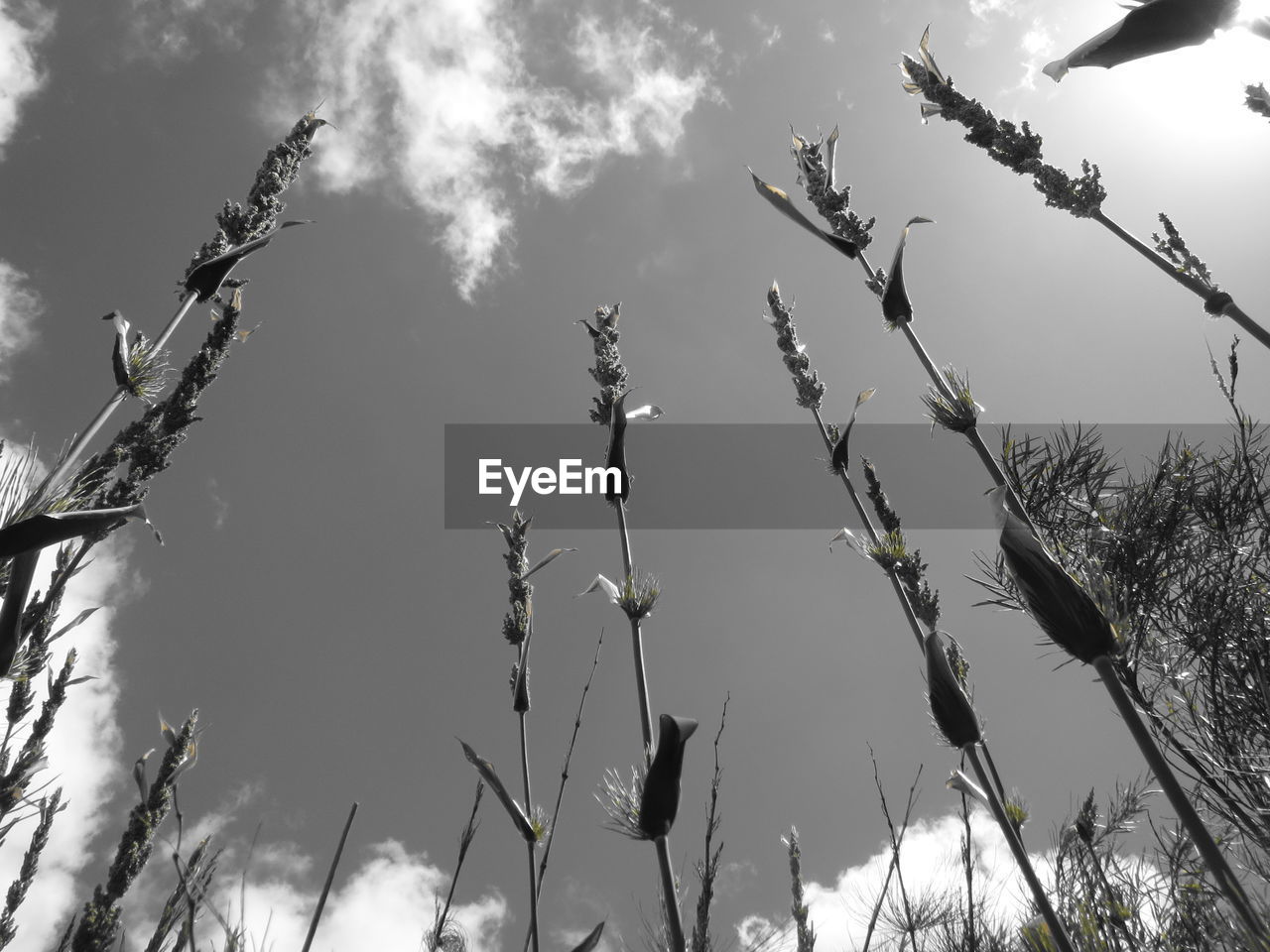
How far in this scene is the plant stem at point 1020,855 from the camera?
56.4 inches

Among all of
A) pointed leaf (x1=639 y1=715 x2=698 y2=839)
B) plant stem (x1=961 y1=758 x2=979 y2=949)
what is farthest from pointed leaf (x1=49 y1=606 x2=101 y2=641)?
plant stem (x1=961 y1=758 x2=979 y2=949)

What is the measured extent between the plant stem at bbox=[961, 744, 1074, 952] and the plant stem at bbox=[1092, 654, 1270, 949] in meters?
0.47

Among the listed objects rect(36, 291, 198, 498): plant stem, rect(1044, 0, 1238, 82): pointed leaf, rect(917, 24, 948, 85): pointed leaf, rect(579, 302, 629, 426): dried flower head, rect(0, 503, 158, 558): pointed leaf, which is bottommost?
rect(0, 503, 158, 558): pointed leaf

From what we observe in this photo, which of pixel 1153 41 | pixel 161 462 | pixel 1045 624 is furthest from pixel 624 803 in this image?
pixel 161 462

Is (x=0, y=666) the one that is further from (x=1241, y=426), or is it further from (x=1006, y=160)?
(x=1241, y=426)

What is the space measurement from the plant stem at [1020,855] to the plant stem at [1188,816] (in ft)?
1.53

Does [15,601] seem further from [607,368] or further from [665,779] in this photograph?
[607,368]

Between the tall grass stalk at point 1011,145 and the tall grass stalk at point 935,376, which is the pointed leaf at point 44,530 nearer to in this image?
the tall grass stalk at point 935,376

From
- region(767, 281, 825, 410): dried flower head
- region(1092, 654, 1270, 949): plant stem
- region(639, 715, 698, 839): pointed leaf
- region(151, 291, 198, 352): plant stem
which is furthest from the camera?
region(767, 281, 825, 410): dried flower head

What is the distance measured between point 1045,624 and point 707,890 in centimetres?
211

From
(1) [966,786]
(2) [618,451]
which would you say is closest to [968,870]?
(1) [966,786]

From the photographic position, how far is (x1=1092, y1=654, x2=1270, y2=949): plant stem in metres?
0.98

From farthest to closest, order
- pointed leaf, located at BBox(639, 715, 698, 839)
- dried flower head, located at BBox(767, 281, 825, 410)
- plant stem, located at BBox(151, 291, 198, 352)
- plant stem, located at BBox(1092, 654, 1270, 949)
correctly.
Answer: dried flower head, located at BBox(767, 281, 825, 410) → plant stem, located at BBox(151, 291, 198, 352) → pointed leaf, located at BBox(639, 715, 698, 839) → plant stem, located at BBox(1092, 654, 1270, 949)

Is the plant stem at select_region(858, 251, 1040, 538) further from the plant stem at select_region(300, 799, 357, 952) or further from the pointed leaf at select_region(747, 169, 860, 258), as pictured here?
the plant stem at select_region(300, 799, 357, 952)
